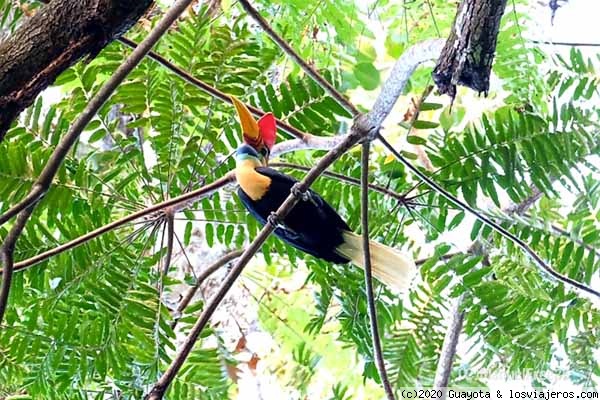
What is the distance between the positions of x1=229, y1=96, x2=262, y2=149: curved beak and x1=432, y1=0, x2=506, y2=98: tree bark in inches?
17.7

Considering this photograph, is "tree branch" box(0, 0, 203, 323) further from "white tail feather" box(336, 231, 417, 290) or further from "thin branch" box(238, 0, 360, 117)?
"white tail feather" box(336, 231, 417, 290)

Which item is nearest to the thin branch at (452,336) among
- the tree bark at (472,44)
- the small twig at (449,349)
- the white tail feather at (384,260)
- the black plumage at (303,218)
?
the small twig at (449,349)

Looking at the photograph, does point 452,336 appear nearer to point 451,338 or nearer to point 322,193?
point 451,338

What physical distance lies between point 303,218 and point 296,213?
0.06 feet

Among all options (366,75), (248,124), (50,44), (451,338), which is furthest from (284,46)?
(451,338)

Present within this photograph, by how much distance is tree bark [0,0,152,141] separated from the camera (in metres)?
0.81

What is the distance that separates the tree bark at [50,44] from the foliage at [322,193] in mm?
549

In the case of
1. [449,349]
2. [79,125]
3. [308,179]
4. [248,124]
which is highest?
[79,125]

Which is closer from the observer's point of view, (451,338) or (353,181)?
(353,181)

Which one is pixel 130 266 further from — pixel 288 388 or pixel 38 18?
pixel 288 388

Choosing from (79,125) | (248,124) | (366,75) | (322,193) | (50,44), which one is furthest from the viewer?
A: (366,75)

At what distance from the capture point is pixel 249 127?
1.30m

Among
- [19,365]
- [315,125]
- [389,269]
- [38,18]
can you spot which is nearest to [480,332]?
[389,269]

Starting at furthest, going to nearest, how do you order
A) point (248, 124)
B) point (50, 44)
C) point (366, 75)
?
point (366, 75)
point (248, 124)
point (50, 44)
